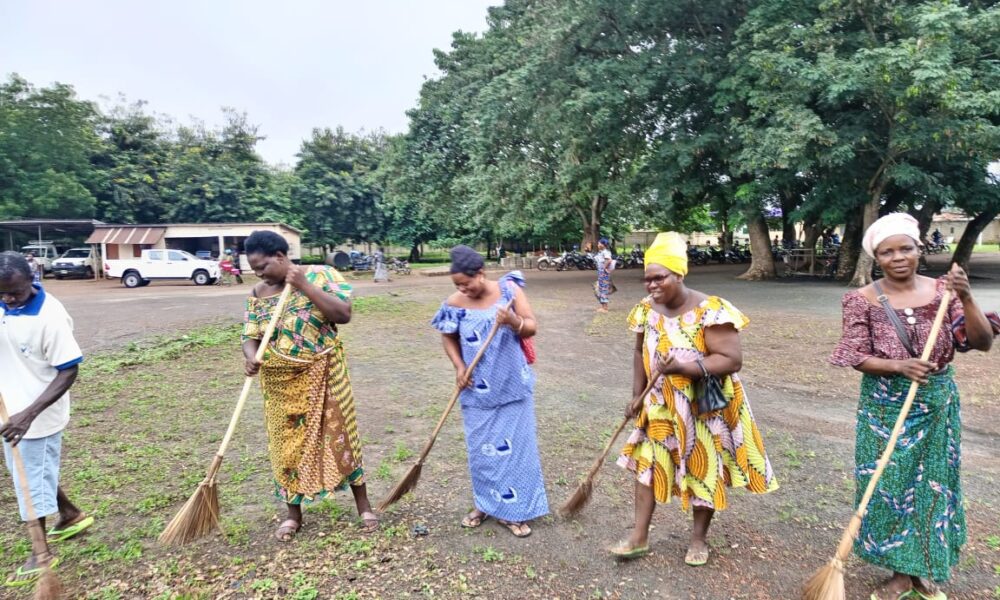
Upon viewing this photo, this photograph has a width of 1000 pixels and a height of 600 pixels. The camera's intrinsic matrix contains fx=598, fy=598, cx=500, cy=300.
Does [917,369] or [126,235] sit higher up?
[126,235]

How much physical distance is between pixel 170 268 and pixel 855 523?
1050 inches

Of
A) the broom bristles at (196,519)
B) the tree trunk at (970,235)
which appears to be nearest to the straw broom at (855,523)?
the broom bristles at (196,519)

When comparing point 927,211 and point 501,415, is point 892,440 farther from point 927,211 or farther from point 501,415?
point 927,211

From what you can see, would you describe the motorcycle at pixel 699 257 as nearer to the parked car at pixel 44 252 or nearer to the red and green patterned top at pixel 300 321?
the parked car at pixel 44 252

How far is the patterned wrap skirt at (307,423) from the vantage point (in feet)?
10.7

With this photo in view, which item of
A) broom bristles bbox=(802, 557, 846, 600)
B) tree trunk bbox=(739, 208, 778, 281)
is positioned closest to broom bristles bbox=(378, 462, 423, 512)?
broom bristles bbox=(802, 557, 846, 600)

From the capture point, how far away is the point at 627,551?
10.1 feet

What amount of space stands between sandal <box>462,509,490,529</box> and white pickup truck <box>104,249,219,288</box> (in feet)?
78.2

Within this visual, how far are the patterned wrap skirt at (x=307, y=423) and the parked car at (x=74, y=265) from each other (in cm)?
3183

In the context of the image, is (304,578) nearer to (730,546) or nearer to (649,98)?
(730,546)

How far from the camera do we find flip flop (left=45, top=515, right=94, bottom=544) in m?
3.41

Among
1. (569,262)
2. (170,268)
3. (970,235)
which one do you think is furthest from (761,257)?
(170,268)

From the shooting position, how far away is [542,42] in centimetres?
1833

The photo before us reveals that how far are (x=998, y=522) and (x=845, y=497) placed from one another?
0.76 meters
